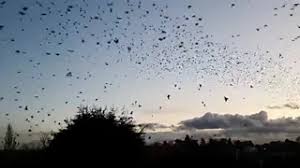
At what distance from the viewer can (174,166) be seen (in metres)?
50.0

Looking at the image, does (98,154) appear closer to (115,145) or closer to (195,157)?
(115,145)

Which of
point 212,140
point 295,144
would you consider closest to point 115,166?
point 212,140

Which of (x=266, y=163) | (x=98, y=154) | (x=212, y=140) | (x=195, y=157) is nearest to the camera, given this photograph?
(x=98, y=154)

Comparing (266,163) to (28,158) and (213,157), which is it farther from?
(28,158)

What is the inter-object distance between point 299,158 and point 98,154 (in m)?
32.6

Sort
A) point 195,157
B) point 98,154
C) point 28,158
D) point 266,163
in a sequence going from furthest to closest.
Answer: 1. point 266,163
2. point 195,157
3. point 28,158
4. point 98,154

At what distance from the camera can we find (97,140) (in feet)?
110

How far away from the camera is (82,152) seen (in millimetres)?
33188

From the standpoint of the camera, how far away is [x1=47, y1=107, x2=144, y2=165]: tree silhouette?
33250mm

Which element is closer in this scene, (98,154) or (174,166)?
(98,154)

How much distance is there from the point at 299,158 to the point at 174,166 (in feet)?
55.5

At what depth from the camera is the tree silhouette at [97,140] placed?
33.2 meters

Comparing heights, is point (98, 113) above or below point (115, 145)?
above

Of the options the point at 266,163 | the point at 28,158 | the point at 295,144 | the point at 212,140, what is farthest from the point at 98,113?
the point at 295,144
